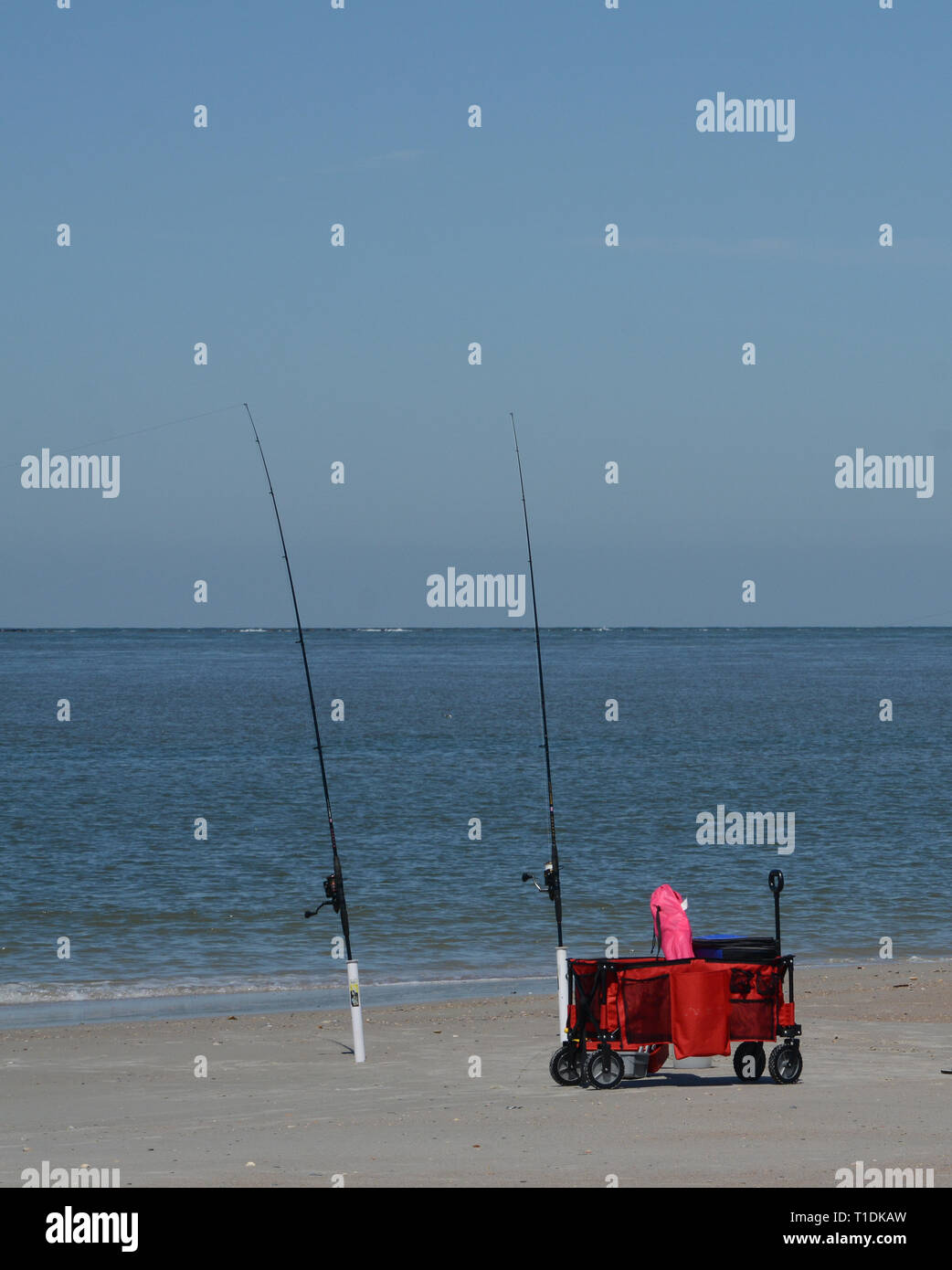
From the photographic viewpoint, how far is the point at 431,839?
2858 cm

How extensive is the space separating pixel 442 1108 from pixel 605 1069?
1059 millimetres

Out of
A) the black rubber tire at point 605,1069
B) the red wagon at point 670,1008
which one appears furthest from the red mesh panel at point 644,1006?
the black rubber tire at point 605,1069

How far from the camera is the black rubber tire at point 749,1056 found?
412 inches

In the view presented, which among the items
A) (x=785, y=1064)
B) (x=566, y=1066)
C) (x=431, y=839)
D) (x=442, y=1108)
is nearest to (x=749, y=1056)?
(x=785, y=1064)

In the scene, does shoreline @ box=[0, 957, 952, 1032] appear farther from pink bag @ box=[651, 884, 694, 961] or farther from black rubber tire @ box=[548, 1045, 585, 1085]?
pink bag @ box=[651, 884, 694, 961]

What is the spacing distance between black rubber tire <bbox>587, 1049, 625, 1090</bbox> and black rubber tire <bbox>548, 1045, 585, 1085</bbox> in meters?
0.10

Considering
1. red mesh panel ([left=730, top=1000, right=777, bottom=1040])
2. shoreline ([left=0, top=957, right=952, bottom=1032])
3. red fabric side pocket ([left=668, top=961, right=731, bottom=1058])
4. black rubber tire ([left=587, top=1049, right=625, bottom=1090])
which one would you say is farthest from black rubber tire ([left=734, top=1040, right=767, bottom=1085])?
shoreline ([left=0, top=957, right=952, bottom=1032])

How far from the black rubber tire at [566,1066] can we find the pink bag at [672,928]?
0.85m

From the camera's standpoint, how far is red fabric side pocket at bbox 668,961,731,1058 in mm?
9844

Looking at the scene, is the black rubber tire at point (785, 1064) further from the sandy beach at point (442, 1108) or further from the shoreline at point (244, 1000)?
the shoreline at point (244, 1000)
